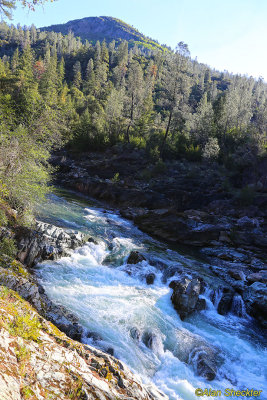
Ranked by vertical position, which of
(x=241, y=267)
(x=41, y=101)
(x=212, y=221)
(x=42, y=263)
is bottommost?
(x=42, y=263)

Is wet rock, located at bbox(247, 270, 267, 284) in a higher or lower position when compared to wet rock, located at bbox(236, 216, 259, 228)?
lower

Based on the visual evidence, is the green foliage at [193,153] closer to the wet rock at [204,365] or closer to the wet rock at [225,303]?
the wet rock at [225,303]

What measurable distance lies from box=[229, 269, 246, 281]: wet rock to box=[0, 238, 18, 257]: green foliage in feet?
42.9

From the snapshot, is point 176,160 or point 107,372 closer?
point 107,372

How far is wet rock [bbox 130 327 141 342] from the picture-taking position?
8.59 meters

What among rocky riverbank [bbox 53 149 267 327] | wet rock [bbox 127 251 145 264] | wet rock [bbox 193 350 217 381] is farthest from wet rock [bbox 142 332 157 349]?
wet rock [bbox 127 251 145 264]

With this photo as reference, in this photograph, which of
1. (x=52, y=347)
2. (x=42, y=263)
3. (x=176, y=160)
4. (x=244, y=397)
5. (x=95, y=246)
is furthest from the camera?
(x=176, y=160)

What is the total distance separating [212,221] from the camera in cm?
2380

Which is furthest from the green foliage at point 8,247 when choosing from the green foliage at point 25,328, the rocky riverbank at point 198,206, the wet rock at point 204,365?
the rocky riverbank at point 198,206

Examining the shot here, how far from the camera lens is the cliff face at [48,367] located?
327 centimetres

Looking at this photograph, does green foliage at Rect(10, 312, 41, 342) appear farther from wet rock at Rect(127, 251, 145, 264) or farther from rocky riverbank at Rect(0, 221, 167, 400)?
wet rock at Rect(127, 251, 145, 264)

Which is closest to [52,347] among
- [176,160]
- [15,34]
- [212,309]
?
[212,309]

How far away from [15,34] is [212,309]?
210793mm

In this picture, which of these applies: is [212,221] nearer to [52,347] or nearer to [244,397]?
[244,397]
